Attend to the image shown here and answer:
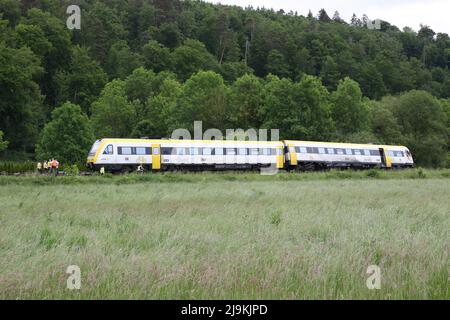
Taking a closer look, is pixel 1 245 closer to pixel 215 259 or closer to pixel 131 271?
pixel 131 271

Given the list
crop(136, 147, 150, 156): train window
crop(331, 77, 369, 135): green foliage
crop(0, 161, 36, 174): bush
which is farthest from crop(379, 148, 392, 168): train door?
crop(0, 161, 36, 174): bush

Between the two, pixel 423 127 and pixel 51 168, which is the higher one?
pixel 423 127

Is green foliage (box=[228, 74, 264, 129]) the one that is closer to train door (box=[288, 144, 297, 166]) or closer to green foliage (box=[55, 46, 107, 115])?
train door (box=[288, 144, 297, 166])

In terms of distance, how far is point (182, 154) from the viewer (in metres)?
39.9

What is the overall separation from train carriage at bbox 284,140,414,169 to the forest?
10.0 metres

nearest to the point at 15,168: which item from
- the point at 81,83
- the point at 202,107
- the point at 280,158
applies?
the point at 280,158

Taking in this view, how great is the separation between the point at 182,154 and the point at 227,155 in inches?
149

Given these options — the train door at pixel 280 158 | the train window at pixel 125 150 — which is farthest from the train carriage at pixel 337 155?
the train window at pixel 125 150

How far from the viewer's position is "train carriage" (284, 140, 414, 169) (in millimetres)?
43875

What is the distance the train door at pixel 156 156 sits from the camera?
38.8m

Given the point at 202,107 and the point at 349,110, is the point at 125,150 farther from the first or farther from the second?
the point at 349,110

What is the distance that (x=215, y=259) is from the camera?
790 centimetres

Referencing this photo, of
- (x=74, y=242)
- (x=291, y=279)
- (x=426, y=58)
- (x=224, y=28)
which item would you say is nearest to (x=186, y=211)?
(x=74, y=242)
